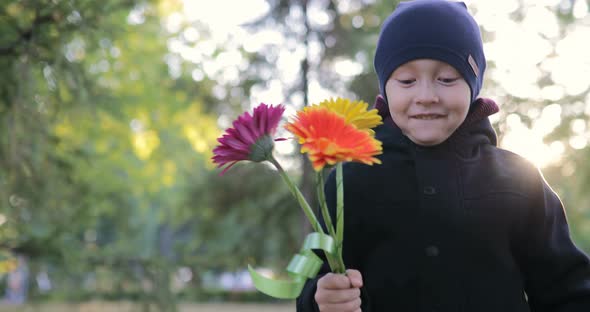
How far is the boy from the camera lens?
1.62 m

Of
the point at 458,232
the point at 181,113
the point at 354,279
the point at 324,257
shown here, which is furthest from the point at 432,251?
the point at 181,113

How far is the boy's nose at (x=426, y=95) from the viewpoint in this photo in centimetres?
156

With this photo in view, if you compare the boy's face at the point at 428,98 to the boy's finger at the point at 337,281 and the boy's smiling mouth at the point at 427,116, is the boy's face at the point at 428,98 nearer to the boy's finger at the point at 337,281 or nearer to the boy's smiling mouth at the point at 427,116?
the boy's smiling mouth at the point at 427,116

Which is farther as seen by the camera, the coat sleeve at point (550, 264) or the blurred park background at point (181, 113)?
the blurred park background at point (181, 113)

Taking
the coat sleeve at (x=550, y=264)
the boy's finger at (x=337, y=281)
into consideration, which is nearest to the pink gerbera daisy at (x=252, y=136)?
the boy's finger at (x=337, y=281)

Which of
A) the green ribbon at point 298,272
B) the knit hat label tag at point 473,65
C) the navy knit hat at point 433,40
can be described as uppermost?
the navy knit hat at point 433,40

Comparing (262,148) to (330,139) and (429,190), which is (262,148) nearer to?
(330,139)

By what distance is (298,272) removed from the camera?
1.29 meters

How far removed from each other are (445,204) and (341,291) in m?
0.48

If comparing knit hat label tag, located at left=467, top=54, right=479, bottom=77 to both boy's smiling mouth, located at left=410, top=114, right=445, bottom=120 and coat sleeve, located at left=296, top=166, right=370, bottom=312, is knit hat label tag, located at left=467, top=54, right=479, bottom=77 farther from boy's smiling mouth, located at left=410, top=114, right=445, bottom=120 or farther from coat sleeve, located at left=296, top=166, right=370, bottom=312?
coat sleeve, located at left=296, top=166, right=370, bottom=312

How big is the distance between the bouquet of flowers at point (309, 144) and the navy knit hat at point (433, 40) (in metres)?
0.36

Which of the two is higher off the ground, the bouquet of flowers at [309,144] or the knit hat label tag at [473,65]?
the knit hat label tag at [473,65]

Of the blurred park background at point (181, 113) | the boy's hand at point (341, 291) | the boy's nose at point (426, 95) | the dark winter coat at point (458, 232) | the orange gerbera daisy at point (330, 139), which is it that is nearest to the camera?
the orange gerbera daisy at point (330, 139)

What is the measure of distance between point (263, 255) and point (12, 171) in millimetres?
3716
